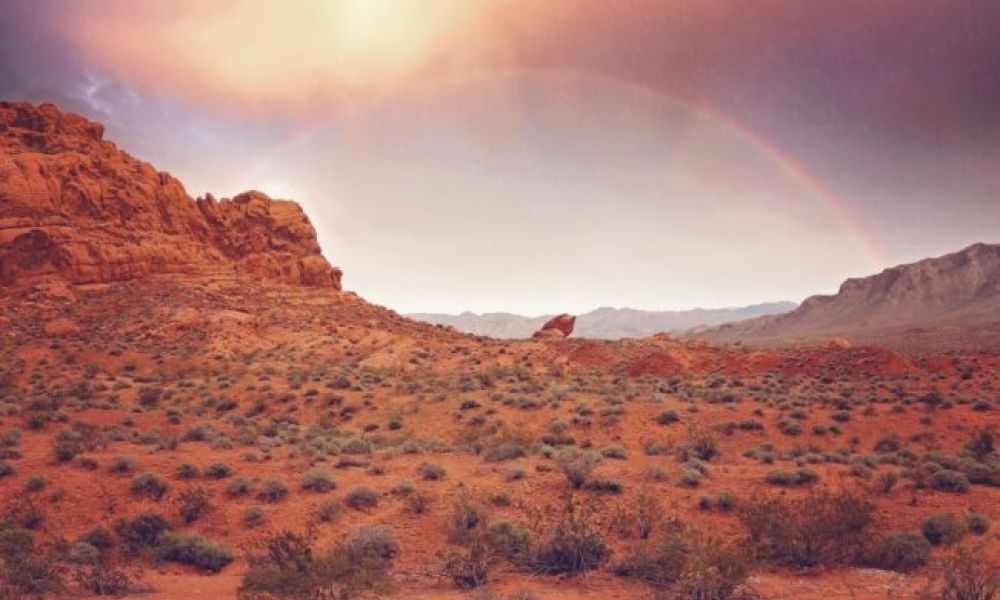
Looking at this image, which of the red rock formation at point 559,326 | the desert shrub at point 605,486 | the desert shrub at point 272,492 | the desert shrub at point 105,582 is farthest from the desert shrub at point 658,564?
the red rock formation at point 559,326

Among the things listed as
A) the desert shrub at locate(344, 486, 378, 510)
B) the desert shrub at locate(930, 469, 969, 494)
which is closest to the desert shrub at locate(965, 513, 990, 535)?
the desert shrub at locate(930, 469, 969, 494)

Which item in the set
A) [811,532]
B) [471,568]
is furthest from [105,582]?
[811,532]

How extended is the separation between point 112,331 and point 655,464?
4391 cm

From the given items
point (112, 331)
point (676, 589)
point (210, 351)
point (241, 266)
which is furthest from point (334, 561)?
point (241, 266)

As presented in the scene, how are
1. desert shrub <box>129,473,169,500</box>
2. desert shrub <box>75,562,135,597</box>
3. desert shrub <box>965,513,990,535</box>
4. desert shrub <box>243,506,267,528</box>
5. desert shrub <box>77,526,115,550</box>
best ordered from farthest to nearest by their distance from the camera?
desert shrub <box>129,473,169,500</box> → desert shrub <box>243,506,267,528</box> → desert shrub <box>77,526,115,550</box> → desert shrub <box>965,513,990,535</box> → desert shrub <box>75,562,135,597</box>

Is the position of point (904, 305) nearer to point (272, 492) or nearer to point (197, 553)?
point (272, 492)

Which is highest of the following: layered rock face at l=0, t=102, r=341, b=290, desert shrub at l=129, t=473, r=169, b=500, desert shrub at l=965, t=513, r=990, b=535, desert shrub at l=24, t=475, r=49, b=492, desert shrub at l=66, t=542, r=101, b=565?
layered rock face at l=0, t=102, r=341, b=290

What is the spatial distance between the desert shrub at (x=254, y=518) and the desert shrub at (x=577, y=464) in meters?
7.06

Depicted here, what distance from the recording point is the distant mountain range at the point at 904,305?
11514 centimetres

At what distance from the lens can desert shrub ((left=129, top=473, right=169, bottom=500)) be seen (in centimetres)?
1278

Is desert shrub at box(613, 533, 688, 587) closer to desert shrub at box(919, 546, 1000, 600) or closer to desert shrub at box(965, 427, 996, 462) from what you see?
desert shrub at box(919, 546, 1000, 600)

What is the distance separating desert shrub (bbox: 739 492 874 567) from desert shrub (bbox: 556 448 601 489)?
159 inches

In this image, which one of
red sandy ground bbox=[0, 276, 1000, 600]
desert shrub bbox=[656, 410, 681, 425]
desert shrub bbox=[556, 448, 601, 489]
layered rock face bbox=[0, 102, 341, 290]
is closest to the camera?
red sandy ground bbox=[0, 276, 1000, 600]

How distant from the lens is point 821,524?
940cm
